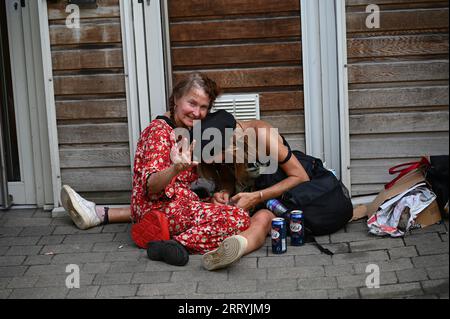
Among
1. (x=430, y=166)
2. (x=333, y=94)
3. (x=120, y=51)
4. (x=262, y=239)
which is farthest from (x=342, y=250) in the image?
(x=120, y=51)

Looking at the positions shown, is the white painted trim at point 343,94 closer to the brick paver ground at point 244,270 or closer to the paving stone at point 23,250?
the brick paver ground at point 244,270

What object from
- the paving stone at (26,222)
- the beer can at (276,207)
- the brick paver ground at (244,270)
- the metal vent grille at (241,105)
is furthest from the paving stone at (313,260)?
the paving stone at (26,222)

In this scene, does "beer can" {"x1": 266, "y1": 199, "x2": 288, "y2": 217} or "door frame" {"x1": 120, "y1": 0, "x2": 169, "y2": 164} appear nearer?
"beer can" {"x1": 266, "y1": 199, "x2": 288, "y2": 217}

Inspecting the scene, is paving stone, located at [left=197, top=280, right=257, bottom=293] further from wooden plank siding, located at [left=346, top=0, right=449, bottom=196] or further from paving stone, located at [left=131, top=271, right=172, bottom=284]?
wooden plank siding, located at [left=346, top=0, right=449, bottom=196]

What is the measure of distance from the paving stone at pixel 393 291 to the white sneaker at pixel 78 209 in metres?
2.29

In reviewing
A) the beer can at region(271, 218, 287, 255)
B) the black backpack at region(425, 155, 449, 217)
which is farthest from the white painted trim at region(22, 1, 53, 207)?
the black backpack at region(425, 155, 449, 217)

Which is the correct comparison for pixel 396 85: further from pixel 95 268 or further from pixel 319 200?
pixel 95 268

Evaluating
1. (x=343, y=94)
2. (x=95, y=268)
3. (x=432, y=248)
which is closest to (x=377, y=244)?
(x=432, y=248)

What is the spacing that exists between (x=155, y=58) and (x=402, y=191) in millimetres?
2071

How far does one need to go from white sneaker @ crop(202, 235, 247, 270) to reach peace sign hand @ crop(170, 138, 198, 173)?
50cm

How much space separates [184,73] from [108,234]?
1342mm

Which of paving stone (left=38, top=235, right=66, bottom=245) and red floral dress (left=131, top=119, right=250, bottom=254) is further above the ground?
red floral dress (left=131, top=119, right=250, bottom=254)

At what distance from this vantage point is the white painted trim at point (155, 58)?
602 cm

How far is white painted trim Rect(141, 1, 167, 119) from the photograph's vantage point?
6.02 m
